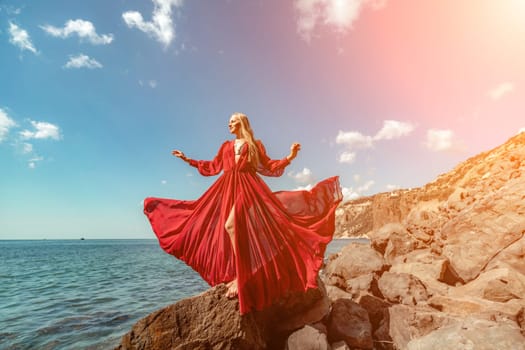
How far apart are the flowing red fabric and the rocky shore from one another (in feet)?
1.56

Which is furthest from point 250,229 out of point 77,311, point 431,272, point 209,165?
point 77,311

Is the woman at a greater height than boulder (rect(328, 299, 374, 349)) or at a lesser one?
greater

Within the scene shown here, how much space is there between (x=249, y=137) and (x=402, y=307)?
4407 millimetres

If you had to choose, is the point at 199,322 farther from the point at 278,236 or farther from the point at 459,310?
the point at 459,310

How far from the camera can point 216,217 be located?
4.25 m

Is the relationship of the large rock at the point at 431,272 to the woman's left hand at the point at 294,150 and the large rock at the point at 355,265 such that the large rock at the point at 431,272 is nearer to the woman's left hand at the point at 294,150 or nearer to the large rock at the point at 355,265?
the large rock at the point at 355,265

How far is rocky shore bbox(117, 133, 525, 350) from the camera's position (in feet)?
11.9

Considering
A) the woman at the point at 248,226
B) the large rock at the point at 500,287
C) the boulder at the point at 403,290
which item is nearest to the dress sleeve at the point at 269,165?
the woman at the point at 248,226

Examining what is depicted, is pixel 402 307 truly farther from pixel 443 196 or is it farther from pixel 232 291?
pixel 443 196

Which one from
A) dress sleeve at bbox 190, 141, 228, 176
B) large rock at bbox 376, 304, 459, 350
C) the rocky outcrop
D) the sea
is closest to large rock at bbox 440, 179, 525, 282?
the rocky outcrop

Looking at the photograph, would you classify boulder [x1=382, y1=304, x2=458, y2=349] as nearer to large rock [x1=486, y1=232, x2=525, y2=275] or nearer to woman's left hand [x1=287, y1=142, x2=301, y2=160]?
woman's left hand [x1=287, y1=142, x2=301, y2=160]

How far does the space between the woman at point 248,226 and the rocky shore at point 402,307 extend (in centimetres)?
48

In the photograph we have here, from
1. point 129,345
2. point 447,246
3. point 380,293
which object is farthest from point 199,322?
point 447,246

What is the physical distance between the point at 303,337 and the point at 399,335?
6.33 ft
